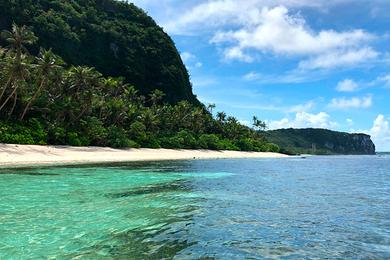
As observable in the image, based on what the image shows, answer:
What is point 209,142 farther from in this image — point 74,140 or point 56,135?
point 56,135

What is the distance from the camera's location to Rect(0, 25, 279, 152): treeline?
55.1 m

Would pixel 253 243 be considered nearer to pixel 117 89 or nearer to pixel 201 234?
pixel 201 234

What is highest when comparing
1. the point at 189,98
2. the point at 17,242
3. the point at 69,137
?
the point at 189,98

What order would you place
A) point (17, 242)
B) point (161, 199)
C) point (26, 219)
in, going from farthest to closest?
point (161, 199), point (26, 219), point (17, 242)

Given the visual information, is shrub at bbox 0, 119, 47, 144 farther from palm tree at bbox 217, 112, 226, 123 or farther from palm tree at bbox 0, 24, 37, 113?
palm tree at bbox 217, 112, 226, 123

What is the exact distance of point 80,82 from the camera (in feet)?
223

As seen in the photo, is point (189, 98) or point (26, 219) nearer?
point (26, 219)

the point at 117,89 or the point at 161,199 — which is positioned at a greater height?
the point at 117,89

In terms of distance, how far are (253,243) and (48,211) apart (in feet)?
28.5

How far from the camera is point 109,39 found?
151 metres

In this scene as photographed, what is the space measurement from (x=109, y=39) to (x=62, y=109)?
91909mm

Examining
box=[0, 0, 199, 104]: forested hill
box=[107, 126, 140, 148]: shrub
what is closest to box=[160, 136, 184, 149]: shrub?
box=[107, 126, 140, 148]: shrub

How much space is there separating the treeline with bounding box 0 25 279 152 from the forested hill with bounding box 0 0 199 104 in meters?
43.5

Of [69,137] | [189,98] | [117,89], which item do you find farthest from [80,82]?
[189,98]
